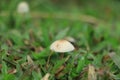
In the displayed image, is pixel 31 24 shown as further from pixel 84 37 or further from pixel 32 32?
pixel 84 37

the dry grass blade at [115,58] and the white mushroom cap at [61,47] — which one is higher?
the white mushroom cap at [61,47]

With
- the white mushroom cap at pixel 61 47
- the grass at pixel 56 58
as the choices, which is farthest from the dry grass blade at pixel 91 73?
the white mushroom cap at pixel 61 47

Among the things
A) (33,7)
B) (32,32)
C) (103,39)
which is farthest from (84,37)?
(33,7)

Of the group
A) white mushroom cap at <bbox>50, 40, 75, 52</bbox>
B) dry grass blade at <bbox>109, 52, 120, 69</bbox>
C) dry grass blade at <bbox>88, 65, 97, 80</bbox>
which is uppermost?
white mushroom cap at <bbox>50, 40, 75, 52</bbox>

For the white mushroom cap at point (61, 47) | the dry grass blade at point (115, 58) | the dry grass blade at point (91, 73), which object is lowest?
the dry grass blade at point (91, 73)

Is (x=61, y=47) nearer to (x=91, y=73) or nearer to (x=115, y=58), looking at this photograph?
(x=91, y=73)

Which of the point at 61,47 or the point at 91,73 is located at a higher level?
the point at 61,47

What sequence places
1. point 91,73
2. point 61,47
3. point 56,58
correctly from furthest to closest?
point 56,58 → point 61,47 → point 91,73

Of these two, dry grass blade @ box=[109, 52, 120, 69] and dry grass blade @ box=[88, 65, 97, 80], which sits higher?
dry grass blade @ box=[109, 52, 120, 69]

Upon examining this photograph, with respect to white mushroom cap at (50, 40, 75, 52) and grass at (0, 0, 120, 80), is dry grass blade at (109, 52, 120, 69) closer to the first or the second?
grass at (0, 0, 120, 80)

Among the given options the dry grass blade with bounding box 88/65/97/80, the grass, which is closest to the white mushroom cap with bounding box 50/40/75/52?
the grass

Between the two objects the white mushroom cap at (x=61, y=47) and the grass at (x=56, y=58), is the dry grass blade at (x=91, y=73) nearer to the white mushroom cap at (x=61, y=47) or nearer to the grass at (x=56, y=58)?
the grass at (x=56, y=58)

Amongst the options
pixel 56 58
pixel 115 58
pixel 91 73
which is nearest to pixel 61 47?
pixel 56 58
